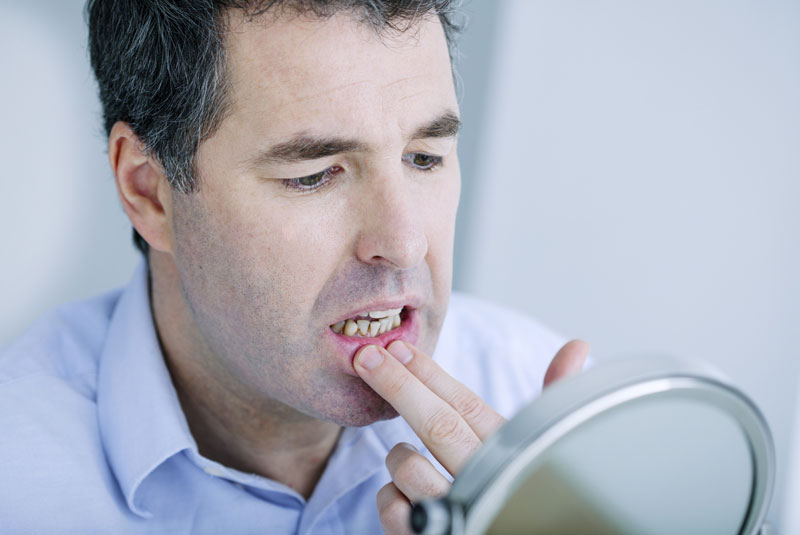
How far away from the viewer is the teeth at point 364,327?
1.07m

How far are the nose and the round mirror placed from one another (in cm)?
42

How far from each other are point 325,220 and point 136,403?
17.1 inches

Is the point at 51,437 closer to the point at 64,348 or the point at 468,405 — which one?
the point at 64,348

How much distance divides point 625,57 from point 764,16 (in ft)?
1.38

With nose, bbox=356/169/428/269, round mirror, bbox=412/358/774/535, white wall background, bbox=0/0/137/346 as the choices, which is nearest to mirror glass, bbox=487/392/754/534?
round mirror, bbox=412/358/774/535

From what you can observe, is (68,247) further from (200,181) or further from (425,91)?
(425,91)

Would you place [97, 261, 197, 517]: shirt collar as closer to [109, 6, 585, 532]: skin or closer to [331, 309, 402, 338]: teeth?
[109, 6, 585, 532]: skin

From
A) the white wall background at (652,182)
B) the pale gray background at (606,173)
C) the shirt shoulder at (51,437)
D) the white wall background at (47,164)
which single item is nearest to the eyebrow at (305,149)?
the shirt shoulder at (51,437)

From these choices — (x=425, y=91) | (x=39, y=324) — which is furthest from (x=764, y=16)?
(x=39, y=324)

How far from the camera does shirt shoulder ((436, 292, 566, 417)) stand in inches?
58.4

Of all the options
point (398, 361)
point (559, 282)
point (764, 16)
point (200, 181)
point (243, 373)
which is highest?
A: point (764, 16)

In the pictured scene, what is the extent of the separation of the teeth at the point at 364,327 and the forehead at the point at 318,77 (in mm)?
276

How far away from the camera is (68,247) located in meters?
1.96

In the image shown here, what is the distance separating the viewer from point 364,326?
3.55 ft
